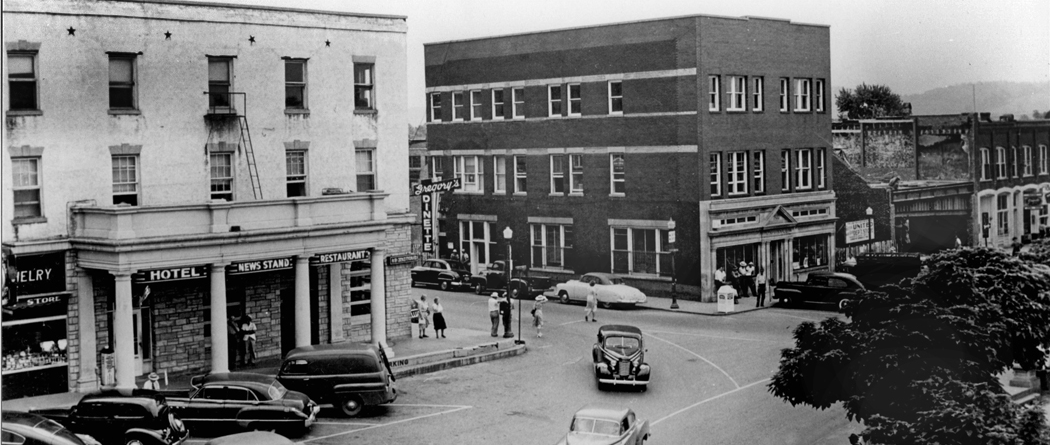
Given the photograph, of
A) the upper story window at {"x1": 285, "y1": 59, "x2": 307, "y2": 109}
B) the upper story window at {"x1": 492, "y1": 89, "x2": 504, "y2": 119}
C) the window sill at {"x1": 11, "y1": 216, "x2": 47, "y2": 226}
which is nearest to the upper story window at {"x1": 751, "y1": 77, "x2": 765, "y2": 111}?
the upper story window at {"x1": 492, "y1": 89, "x2": 504, "y2": 119}

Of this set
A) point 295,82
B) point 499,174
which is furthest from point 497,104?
point 295,82

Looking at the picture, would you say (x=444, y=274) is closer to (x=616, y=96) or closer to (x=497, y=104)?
(x=497, y=104)

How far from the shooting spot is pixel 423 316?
16.2 metres

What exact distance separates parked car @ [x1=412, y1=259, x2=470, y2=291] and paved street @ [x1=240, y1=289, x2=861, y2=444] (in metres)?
0.21

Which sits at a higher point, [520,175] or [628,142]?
[628,142]

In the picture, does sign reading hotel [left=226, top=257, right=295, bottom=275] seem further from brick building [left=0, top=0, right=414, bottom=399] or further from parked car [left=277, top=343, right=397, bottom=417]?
parked car [left=277, top=343, right=397, bottom=417]

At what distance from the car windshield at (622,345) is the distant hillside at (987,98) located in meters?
6.08

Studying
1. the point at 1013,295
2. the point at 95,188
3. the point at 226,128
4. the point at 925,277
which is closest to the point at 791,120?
the point at 925,277

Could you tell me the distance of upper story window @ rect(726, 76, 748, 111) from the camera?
1510cm

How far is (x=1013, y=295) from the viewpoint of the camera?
14742 mm

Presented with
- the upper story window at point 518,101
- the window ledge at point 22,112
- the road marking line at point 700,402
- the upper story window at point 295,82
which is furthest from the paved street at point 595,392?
the window ledge at point 22,112

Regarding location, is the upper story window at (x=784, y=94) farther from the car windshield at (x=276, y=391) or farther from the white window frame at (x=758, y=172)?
the car windshield at (x=276, y=391)

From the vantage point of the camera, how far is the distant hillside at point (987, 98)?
16.9 meters

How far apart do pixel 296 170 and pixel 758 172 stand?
264 inches
